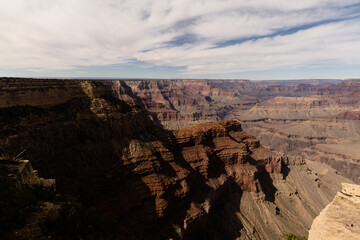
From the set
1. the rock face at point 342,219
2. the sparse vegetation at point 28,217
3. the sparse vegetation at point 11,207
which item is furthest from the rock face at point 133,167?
the rock face at point 342,219

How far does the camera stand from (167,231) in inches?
1437

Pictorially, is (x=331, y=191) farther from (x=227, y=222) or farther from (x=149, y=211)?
(x=149, y=211)

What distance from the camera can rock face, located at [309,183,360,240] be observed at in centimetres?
2106

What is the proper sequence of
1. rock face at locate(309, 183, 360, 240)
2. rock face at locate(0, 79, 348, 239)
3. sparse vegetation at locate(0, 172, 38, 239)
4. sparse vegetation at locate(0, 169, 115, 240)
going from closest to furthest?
sparse vegetation at locate(0, 172, 38, 239), sparse vegetation at locate(0, 169, 115, 240), rock face at locate(309, 183, 360, 240), rock face at locate(0, 79, 348, 239)

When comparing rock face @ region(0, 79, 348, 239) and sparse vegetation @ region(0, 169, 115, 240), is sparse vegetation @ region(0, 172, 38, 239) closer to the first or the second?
sparse vegetation @ region(0, 169, 115, 240)

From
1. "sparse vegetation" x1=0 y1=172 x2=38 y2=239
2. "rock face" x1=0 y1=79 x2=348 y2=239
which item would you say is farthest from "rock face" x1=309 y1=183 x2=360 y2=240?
"sparse vegetation" x1=0 y1=172 x2=38 y2=239

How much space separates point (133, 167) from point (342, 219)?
111 feet

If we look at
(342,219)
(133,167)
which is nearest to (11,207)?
(133,167)

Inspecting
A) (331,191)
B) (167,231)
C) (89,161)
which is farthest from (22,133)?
(331,191)

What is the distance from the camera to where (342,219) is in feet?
73.7

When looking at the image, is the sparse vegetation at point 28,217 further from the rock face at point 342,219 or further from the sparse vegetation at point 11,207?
the rock face at point 342,219

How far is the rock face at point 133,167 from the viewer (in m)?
31.6

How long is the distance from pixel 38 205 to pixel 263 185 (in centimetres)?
7234

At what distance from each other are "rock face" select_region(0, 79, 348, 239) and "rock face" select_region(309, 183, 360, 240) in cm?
2478
